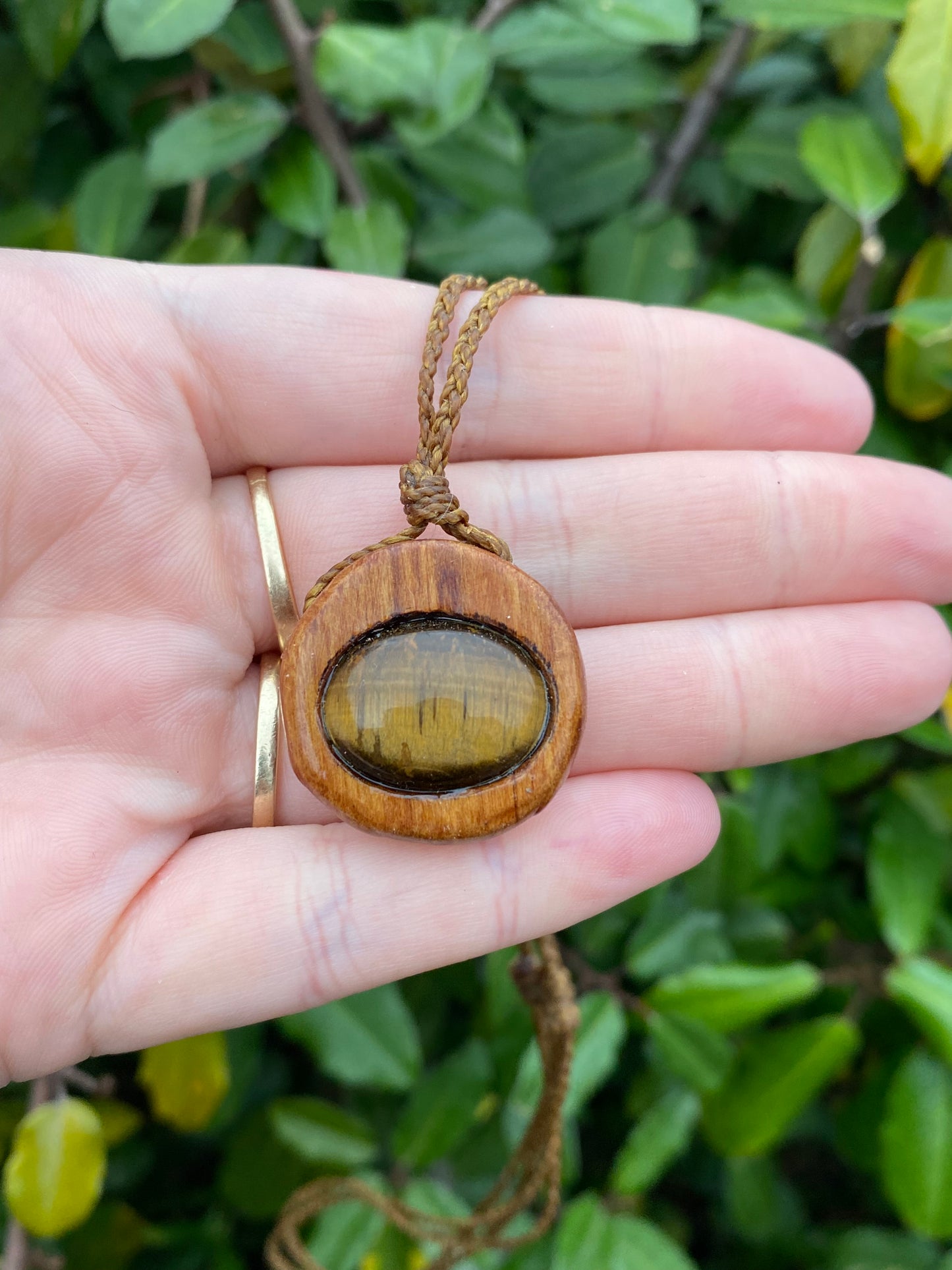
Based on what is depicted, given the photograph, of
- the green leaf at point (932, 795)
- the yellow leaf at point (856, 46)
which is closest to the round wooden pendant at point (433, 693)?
the green leaf at point (932, 795)

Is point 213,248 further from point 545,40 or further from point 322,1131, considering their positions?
point 322,1131

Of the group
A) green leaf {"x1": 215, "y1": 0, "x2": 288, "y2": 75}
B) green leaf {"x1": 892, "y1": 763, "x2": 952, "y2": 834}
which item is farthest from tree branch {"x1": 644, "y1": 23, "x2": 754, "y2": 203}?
green leaf {"x1": 892, "y1": 763, "x2": 952, "y2": 834}

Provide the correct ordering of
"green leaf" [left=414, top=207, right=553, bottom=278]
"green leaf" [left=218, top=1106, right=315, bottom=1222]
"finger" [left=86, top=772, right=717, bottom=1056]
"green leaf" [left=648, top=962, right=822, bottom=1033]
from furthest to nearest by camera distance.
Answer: "green leaf" [left=218, top=1106, right=315, bottom=1222], "green leaf" [left=414, top=207, right=553, bottom=278], "green leaf" [left=648, top=962, right=822, bottom=1033], "finger" [left=86, top=772, right=717, bottom=1056]

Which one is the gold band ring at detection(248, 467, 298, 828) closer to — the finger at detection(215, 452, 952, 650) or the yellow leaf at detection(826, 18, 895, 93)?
the finger at detection(215, 452, 952, 650)

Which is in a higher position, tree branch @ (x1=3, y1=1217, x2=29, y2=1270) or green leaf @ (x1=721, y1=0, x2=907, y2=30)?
green leaf @ (x1=721, y1=0, x2=907, y2=30)

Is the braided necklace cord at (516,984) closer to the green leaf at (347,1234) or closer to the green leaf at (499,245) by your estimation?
the green leaf at (347,1234)

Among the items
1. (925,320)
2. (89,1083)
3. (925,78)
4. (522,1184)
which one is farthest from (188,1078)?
(925,78)
